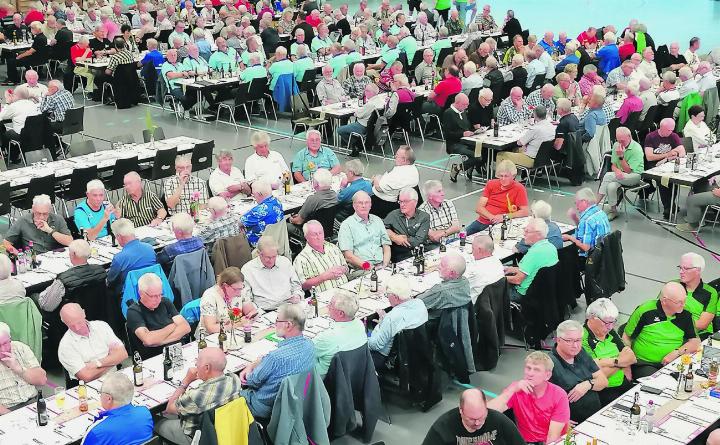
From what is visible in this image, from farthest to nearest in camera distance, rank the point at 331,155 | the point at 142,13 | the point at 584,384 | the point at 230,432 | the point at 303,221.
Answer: the point at 142,13, the point at 331,155, the point at 303,221, the point at 584,384, the point at 230,432

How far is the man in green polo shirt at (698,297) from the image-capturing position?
27.2 feet

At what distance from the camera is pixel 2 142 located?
15.3 meters

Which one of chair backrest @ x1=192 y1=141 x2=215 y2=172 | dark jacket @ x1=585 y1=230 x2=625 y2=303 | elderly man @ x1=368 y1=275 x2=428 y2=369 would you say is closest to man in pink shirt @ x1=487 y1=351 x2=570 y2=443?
elderly man @ x1=368 y1=275 x2=428 y2=369

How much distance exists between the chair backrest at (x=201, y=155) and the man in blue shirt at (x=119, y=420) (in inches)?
287

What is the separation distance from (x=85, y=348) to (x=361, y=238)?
10.8 feet

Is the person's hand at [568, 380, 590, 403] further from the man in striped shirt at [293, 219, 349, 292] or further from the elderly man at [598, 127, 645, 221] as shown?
the elderly man at [598, 127, 645, 221]

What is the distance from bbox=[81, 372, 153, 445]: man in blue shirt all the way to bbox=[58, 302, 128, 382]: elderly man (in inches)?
48.3

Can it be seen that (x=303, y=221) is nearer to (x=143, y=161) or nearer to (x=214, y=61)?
(x=143, y=161)

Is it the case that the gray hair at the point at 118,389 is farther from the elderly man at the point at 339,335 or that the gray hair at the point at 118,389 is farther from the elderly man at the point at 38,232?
the elderly man at the point at 38,232

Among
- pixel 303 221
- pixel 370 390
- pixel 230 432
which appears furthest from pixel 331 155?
pixel 230 432

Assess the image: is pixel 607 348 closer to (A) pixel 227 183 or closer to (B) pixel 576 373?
(B) pixel 576 373

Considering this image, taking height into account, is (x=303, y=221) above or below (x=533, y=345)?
above

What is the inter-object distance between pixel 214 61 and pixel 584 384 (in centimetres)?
1303

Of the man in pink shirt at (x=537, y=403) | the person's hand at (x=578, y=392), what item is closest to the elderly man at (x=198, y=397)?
the man in pink shirt at (x=537, y=403)
